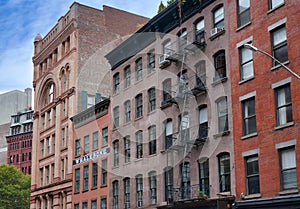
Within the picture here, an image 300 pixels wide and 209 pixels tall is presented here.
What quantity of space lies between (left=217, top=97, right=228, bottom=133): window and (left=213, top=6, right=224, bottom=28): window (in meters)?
5.08

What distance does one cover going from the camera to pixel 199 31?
35.9 metres

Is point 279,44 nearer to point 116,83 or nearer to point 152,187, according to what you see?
point 152,187

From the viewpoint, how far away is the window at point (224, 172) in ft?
102

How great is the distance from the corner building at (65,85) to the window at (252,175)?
27170mm

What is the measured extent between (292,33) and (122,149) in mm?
20421

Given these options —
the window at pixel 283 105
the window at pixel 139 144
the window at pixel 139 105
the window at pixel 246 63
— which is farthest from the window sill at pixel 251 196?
the window at pixel 139 105

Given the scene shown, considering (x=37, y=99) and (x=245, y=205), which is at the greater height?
(x=37, y=99)

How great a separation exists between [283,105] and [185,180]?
398 inches

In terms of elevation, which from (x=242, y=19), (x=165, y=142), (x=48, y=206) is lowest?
(x=48, y=206)

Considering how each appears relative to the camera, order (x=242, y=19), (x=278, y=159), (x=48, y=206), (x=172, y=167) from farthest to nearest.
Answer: (x=48, y=206), (x=172, y=167), (x=242, y=19), (x=278, y=159)

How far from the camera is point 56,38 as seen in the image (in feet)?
199

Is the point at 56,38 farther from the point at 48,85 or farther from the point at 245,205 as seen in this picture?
the point at 245,205

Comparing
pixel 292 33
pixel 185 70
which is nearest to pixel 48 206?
pixel 185 70

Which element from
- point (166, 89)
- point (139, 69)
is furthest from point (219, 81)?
point (139, 69)
